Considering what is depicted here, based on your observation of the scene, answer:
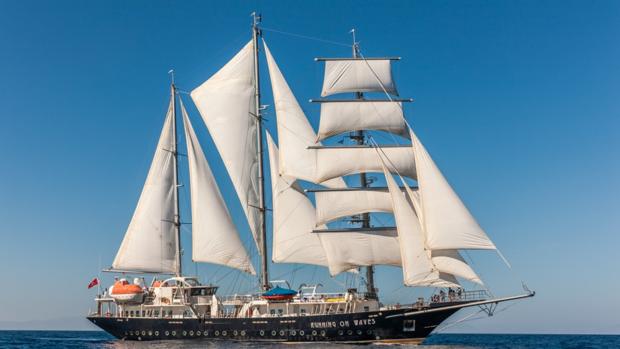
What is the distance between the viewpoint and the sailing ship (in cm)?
5022

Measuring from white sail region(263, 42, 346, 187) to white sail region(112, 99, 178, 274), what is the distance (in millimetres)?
10658

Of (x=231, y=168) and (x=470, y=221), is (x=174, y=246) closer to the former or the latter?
(x=231, y=168)

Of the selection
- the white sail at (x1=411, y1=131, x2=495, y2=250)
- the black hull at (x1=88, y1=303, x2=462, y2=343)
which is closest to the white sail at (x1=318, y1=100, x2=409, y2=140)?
the white sail at (x1=411, y1=131, x2=495, y2=250)

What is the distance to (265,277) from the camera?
2255 inches

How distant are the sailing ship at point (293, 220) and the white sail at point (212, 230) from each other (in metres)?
0.08

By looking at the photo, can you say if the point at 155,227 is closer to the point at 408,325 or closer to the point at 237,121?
the point at 237,121

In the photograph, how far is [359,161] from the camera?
5628 centimetres

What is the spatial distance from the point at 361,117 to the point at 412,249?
481 inches

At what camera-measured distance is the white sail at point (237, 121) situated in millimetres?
59031

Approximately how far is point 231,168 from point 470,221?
2025 cm

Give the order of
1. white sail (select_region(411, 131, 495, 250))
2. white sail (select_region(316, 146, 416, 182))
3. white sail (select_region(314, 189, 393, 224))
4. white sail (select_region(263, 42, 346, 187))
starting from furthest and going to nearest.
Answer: white sail (select_region(263, 42, 346, 187)) → white sail (select_region(316, 146, 416, 182)) → white sail (select_region(314, 189, 393, 224)) → white sail (select_region(411, 131, 495, 250))

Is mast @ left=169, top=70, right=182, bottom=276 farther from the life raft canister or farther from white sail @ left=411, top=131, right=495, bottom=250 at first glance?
white sail @ left=411, top=131, right=495, bottom=250

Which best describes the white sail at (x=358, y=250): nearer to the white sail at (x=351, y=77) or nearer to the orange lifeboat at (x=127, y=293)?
the white sail at (x=351, y=77)

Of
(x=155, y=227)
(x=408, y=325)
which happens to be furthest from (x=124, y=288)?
(x=408, y=325)
